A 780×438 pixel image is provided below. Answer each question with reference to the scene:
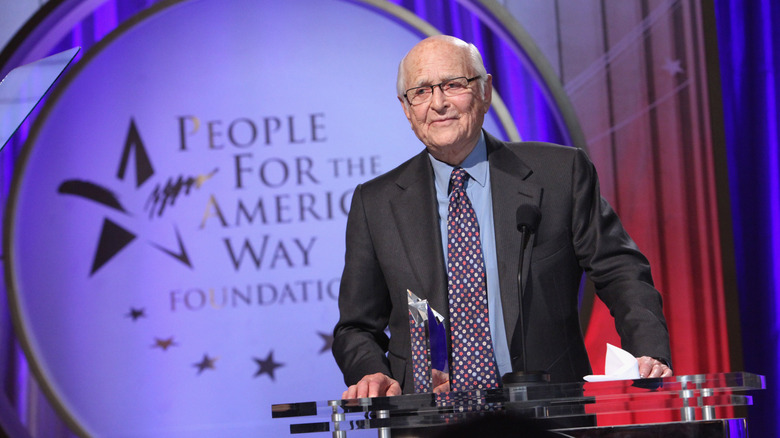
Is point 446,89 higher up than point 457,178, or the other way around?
point 446,89

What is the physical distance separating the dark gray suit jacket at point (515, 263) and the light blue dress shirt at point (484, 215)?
0.03 meters

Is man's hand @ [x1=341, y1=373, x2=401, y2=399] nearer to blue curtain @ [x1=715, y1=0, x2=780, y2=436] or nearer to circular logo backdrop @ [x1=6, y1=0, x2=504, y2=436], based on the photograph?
circular logo backdrop @ [x1=6, y1=0, x2=504, y2=436]

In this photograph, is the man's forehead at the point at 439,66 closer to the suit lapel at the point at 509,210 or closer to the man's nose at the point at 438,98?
the man's nose at the point at 438,98

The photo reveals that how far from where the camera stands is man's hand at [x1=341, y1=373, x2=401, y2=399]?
5.78 feet

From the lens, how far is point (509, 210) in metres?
2.13

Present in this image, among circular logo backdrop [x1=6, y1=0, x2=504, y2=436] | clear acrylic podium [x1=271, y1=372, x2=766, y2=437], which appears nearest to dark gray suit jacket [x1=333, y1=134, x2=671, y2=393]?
clear acrylic podium [x1=271, y1=372, x2=766, y2=437]

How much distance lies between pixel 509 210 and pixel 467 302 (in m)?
0.25

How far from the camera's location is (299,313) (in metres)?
3.75

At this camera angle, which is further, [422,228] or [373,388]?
[422,228]

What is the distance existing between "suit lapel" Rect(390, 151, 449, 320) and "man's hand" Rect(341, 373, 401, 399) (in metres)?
0.28

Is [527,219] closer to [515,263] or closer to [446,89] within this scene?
[515,263]

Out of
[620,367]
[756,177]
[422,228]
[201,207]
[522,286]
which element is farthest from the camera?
[201,207]

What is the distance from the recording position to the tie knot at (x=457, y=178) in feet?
7.24

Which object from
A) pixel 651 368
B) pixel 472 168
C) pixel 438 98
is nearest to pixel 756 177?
pixel 472 168
